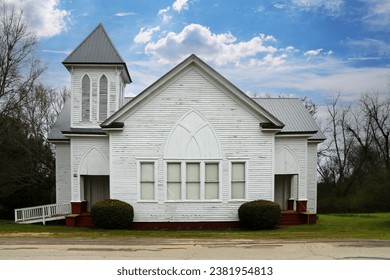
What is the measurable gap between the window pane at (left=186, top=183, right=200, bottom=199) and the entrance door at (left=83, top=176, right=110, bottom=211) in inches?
247

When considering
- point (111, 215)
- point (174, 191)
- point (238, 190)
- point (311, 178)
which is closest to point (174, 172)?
point (174, 191)

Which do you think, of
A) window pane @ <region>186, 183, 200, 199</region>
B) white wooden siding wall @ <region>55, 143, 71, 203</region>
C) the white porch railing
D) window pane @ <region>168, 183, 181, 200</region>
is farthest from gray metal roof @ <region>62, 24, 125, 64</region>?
the white porch railing

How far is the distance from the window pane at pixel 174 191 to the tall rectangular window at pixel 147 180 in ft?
2.86

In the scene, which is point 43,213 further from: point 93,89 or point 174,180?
point 174,180

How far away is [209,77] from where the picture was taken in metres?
21.0

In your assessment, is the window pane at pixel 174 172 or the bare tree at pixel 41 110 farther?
the bare tree at pixel 41 110

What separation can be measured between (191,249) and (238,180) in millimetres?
9430

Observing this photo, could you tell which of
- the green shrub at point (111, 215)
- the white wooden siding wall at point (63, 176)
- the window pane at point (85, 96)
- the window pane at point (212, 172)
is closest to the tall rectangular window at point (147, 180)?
the green shrub at point (111, 215)

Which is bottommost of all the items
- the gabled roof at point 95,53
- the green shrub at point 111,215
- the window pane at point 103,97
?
the green shrub at point 111,215

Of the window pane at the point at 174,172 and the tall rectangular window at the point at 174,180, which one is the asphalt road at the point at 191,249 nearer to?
the tall rectangular window at the point at 174,180

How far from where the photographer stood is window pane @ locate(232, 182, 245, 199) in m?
21.1

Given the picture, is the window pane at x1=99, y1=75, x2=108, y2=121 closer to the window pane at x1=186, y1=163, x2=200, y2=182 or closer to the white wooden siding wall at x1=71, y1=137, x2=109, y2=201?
the white wooden siding wall at x1=71, y1=137, x2=109, y2=201

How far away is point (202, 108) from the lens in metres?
21.0

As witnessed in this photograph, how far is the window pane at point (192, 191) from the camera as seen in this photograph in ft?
68.6
